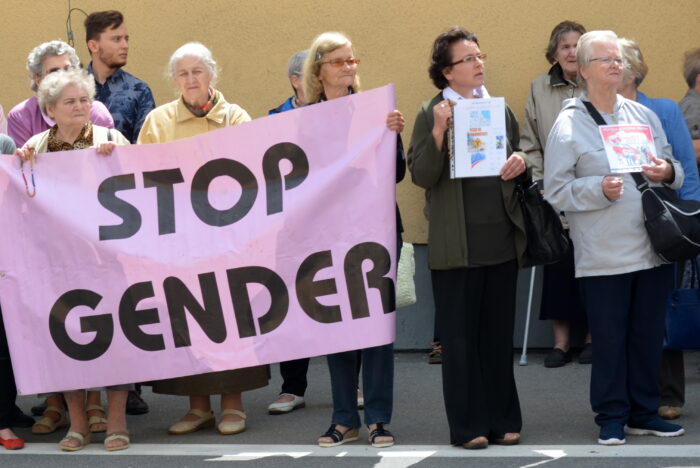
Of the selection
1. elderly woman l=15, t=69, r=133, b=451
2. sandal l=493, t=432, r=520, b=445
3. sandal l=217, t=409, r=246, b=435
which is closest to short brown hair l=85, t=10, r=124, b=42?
elderly woman l=15, t=69, r=133, b=451

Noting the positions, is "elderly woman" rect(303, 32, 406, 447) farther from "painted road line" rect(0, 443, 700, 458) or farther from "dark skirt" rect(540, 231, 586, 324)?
"dark skirt" rect(540, 231, 586, 324)

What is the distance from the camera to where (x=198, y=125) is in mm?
6848

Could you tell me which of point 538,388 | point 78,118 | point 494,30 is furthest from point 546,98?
point 78,118

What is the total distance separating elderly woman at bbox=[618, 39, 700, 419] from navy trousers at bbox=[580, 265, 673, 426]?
439 millimetres

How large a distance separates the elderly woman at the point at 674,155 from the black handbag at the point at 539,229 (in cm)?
81

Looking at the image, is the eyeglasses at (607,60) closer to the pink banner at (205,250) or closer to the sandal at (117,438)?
the pink banner at (205,250)

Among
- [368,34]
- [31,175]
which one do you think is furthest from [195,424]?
[368,34]

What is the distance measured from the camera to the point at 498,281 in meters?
6.27

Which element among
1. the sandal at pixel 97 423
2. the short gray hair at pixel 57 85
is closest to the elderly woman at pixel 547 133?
the sandal at pixel 97 423

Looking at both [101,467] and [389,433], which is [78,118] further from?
[389,433]

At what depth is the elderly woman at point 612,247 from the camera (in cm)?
619

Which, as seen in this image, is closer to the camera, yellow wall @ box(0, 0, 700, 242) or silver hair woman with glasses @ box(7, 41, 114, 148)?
silver hair woman with glasses @ box(7, 41, 114, 148)

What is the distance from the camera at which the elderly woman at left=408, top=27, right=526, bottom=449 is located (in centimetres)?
616

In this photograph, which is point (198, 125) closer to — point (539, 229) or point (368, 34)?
point (539, 229)
